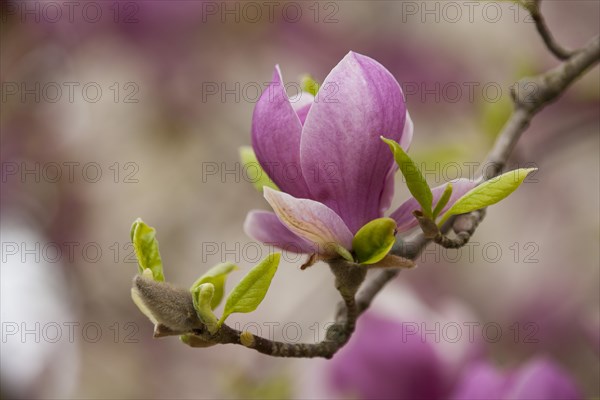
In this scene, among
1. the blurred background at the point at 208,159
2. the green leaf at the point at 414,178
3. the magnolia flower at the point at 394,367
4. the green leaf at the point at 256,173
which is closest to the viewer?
the green leaf at the point at 414,178

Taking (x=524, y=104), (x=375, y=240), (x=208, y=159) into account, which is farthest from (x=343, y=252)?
(x=208, y=159)

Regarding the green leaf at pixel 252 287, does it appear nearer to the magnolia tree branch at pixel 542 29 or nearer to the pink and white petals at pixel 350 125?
the pink and white petals at pixel 350 125

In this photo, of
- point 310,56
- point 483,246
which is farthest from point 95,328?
point 483,246

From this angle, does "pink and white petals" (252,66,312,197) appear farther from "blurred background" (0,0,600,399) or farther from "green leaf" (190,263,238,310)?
"blurred background" (0,0,600,399)

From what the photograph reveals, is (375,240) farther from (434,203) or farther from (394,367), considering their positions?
(394,367)

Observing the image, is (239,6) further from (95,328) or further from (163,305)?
(163,305)

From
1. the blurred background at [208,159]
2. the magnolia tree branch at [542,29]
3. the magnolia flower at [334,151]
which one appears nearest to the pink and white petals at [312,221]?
the magnolia flower at [334,151]

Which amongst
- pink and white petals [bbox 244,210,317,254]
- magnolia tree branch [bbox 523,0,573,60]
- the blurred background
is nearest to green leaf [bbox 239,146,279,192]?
pink and white petals [bbox 244,210,317,254]
